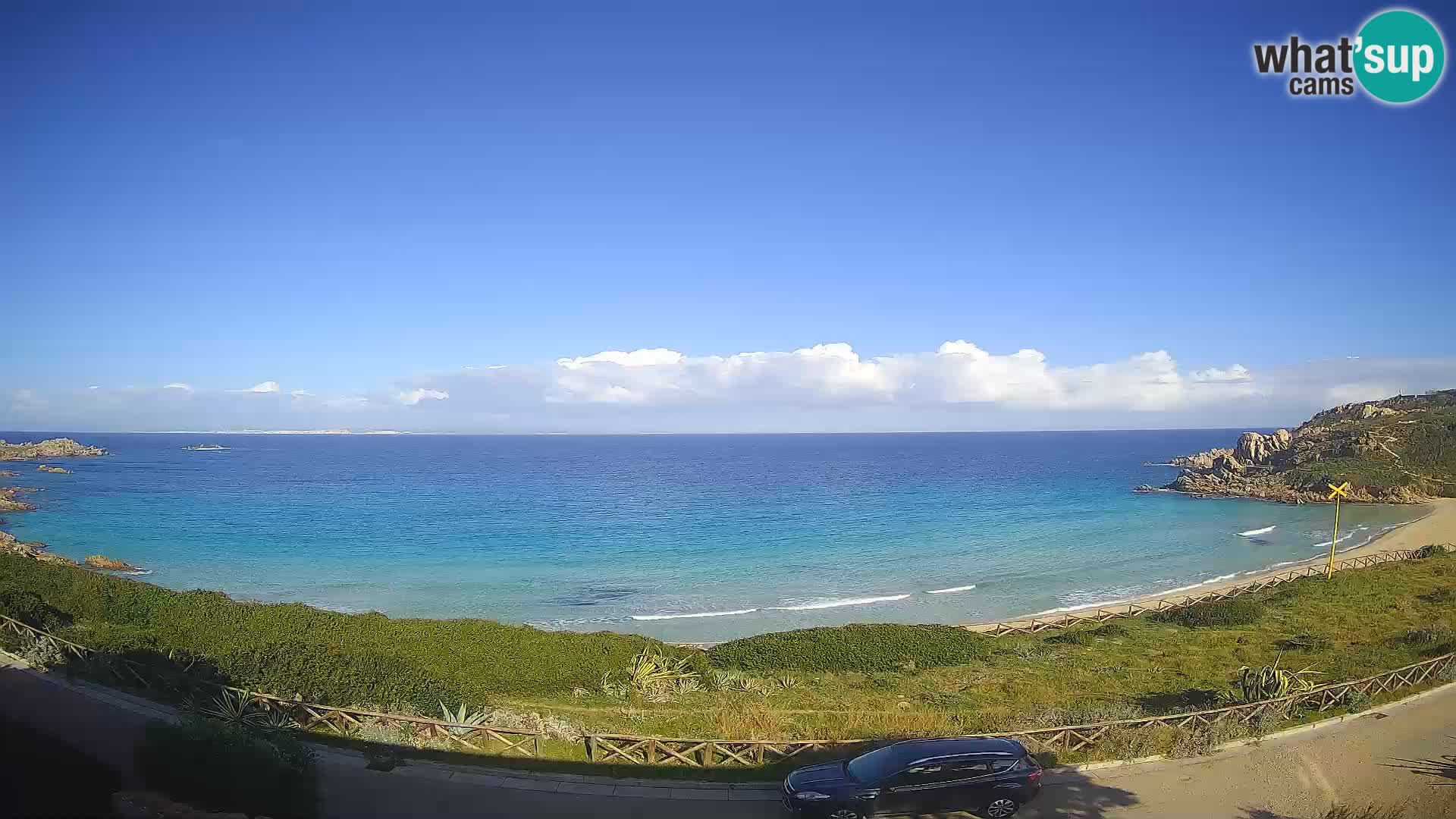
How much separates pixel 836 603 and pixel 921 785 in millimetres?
28706

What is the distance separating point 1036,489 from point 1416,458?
44684mm

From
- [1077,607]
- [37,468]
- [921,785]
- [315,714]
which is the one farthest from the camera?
[37,468]

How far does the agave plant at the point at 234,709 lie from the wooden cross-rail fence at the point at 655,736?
0.32ft

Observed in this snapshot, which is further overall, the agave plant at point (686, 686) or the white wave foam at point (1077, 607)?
the white wave foam at point (1077, 607)

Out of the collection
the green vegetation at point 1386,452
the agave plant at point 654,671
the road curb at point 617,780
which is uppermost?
the green vegetation at point 1386,452

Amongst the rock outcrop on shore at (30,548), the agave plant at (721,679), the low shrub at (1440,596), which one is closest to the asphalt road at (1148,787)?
the agave plant at (721,679)

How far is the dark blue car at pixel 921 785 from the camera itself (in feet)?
39.6

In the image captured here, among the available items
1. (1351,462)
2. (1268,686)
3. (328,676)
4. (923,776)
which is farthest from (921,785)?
(1351,462)

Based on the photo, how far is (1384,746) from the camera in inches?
618

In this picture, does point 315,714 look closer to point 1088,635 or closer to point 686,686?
point 686,686

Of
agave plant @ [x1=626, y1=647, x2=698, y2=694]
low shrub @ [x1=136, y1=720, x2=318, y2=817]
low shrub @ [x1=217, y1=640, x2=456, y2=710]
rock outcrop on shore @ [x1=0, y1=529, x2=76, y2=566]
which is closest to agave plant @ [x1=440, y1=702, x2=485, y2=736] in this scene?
low shrub @ [x1=217, y1=640, x2=456, y2=710]

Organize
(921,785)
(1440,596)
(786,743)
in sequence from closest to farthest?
1. (921,785)
2. (786,743)
3. (1440,596)

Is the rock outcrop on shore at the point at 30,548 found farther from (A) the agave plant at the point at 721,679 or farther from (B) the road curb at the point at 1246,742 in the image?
(B) the road curb at the point at 1246,742

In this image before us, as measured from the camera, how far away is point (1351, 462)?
93.2m
